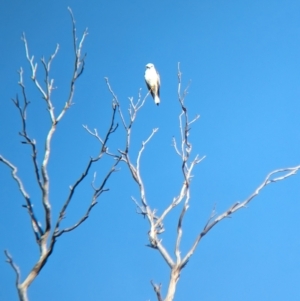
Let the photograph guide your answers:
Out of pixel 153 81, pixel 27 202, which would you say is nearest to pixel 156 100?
pixel 153 81

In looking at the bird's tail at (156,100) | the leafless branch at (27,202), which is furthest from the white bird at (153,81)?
the leafless branch at (27,202)

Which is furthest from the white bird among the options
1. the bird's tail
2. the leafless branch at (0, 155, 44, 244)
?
the leafless branch at (0, 155, 44, 244)

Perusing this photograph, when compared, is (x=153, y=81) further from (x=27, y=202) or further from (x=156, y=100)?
(x=27, y=202)

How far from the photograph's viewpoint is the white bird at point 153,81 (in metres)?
8.90

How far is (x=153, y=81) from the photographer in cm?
929

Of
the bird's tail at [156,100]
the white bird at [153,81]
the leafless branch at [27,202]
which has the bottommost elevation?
the leafless branch at [27,202]

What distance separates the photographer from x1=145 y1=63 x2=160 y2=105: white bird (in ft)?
29.2

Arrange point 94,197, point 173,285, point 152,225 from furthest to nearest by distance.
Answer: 1. point 152,225
2. point 173,285
3. point 94,197

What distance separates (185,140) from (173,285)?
1.28 m

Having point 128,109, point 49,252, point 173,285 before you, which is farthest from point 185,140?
point 49,252

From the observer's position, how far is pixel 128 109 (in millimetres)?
4344

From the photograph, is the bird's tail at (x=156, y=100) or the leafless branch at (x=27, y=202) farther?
the bird's tail at (x=156, y=100)

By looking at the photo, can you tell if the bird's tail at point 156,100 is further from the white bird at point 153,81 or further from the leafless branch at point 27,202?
the leafless branch at point 27,202

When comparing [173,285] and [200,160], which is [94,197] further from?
[200,160]
